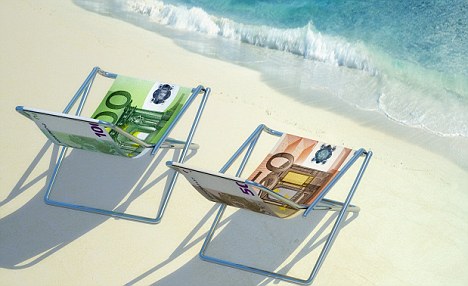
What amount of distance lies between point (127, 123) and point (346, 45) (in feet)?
13.2

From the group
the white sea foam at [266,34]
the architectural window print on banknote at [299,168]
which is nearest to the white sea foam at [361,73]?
the white sea foam at [266,34]

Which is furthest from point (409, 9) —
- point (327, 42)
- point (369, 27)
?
point (327, 42)

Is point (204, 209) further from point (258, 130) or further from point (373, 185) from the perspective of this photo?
point (373, 185)

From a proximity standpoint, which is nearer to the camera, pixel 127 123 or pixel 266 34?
pixel 127 123

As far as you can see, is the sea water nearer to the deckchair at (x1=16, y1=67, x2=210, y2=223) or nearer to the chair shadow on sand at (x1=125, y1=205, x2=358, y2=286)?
the deckchair at (x1=16, y1=67, x2=210, y2=223)

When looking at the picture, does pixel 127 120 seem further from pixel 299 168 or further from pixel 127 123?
pixel 299 168

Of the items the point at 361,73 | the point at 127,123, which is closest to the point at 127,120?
the point at 127,123

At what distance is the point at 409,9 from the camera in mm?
9102

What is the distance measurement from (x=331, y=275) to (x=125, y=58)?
8.88ft

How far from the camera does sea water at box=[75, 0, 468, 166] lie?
22.2 ft

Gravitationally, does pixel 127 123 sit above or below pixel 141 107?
below

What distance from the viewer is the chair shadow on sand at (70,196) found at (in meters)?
4.27

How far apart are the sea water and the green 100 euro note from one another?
1807mm

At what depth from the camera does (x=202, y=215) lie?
4.56 m
